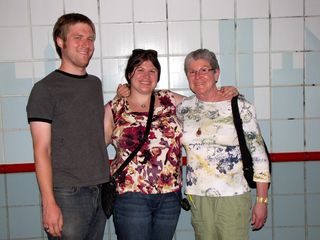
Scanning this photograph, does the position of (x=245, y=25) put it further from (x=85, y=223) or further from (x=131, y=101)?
(x=85, y=223)

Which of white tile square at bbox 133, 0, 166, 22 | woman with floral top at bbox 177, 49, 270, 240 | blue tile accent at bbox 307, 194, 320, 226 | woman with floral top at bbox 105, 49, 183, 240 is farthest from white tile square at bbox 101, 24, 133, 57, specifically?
blue tile accent at bbox 307, 194, 320, 226

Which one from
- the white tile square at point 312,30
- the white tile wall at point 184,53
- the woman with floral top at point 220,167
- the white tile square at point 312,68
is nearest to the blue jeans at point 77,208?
the woman with floral top at point 220,167

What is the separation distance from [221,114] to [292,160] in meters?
1.03

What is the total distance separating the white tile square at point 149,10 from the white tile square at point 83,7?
31 cm

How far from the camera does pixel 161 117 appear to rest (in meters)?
2.02

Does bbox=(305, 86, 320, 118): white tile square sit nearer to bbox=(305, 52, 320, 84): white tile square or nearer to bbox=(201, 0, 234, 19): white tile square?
bbox=(305, 52, 320, 84): white tile square

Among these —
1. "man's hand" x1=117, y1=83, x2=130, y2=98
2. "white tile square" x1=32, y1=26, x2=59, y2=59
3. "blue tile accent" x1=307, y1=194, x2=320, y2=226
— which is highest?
"white tile square" x1=32, y1=26, x2=59, y2=59

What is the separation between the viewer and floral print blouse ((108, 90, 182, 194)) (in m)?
1.91

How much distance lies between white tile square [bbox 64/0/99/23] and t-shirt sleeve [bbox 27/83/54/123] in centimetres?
103

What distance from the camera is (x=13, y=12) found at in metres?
2.49

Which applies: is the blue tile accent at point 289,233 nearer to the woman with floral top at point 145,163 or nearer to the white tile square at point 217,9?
the woman with floral top at point 145,163

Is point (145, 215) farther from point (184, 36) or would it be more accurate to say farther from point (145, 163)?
point (184, 36)

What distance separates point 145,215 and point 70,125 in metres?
0.68

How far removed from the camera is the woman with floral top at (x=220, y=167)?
1.89 metres
